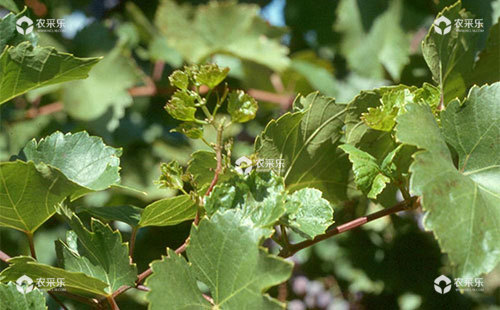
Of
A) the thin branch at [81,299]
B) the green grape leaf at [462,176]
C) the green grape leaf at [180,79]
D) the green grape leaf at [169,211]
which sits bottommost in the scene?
the thin branch at [81,299]

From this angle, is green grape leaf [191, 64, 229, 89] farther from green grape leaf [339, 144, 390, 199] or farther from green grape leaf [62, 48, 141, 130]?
green grape leaf [62, 48, 141, 130]

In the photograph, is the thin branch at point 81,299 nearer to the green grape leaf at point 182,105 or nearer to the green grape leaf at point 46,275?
the green grape leaf at point 46,275

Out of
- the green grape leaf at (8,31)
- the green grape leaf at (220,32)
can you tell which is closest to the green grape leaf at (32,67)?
the green grape leaf at (8,31)

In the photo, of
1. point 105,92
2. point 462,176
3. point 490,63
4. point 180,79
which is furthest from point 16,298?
point 105,92

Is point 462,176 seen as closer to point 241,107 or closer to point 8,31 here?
point 241,107

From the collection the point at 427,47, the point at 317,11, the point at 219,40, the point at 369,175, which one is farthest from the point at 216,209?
the point at 317,11

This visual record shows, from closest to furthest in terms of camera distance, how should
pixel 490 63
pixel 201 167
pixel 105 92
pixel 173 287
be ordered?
1. pixel 173 287
2. pixel 201 167
3. pixel 490 63
4. pixel 105 92

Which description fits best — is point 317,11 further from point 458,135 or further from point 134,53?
point 458,135
